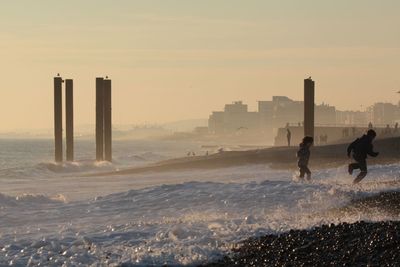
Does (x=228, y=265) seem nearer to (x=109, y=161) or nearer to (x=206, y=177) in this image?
(x=206, y=177)

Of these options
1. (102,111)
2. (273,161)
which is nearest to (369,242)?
(273,161)

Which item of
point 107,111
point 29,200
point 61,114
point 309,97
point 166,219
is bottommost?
point 29,200

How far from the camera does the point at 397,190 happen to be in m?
15.8

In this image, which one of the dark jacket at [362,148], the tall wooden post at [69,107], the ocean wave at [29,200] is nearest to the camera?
the dark jacket at [362,148]

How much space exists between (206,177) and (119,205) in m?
11.2

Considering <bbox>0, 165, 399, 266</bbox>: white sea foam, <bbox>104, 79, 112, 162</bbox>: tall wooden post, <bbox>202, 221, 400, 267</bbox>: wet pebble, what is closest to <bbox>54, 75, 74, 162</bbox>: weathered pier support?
<bbox>104, 79, 112, 162</bbox>: tall wooden post

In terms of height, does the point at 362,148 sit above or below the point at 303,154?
above

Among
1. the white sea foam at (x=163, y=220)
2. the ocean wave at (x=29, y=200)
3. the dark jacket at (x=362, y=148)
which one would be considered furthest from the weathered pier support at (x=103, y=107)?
the dark jacket at (x=362, y=148)

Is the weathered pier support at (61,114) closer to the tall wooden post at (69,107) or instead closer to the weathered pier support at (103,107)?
the tall wooden post at (69,107)

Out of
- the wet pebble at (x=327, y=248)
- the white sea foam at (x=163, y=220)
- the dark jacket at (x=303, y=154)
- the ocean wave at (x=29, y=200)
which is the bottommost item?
the ocean wave at (x=29, y=200)

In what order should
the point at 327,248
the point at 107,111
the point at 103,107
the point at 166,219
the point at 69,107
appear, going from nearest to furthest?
1. the point at 327,248
2. the point at 166,219
3. the point at 69,107
4. the point at 103,107
5. the point at 107,111

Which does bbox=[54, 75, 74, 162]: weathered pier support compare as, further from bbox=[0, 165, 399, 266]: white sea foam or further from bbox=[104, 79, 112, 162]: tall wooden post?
bbox=[0, 165, 399, 266]: white sea foam

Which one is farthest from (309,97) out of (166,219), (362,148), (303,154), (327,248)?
(327,248)

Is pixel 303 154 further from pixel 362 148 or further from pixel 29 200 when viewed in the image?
pixel 29 200
